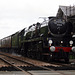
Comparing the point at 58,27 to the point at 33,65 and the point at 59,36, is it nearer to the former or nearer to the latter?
the point at 59,36

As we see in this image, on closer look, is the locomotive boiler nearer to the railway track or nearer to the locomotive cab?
the locomotive cab

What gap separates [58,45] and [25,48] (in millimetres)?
7598

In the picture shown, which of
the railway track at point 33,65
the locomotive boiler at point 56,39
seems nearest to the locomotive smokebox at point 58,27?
the locomotive boiler at point 56,39

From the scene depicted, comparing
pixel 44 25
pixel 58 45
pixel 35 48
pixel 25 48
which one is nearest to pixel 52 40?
pixel 58 45

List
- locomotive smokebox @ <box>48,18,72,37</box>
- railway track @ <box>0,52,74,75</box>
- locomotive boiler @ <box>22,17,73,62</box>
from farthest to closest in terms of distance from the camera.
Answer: locomotive smokebox @ <box>48,18,72,37</box>
locomotive boiler @ <box>22,17,73,62</box>
railway track @ <box>0,52,74,75</box>

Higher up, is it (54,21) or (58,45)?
(54,21)

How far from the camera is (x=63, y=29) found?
1541cm

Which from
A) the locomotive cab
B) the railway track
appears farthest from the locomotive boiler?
the railway track

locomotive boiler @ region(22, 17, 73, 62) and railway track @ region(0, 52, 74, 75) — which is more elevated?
locomotive boiler @ region(22, 17, 73, 62)

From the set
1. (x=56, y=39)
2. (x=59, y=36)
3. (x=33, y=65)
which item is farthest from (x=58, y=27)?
(x=33, y=65)

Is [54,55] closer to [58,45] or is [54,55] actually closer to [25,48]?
[58,45]

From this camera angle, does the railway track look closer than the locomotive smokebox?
Yes

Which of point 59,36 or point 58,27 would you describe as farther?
point 59,36

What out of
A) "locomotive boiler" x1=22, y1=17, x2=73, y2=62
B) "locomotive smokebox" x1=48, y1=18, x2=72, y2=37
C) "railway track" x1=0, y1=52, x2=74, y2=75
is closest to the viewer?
"railway track" x1=0, y1=52, x2=74, y2=75
